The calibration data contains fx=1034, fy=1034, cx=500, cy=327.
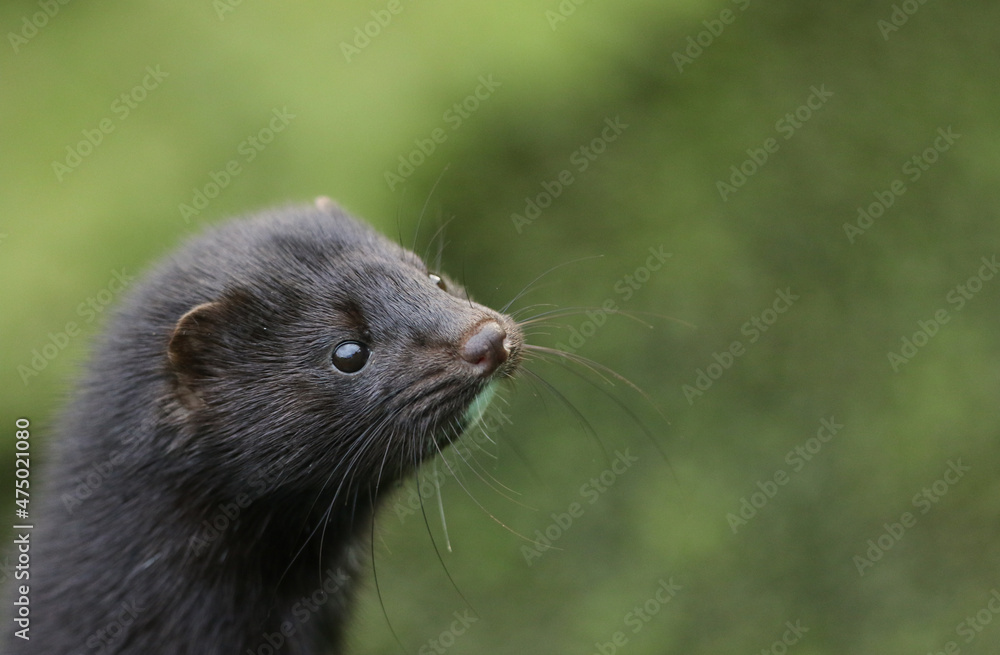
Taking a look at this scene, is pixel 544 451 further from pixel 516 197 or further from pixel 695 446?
pixel 516 197

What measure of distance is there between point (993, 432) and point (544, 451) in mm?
2941

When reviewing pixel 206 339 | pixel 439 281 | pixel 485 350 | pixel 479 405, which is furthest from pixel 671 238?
pixel 206 339

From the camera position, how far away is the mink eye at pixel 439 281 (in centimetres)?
386

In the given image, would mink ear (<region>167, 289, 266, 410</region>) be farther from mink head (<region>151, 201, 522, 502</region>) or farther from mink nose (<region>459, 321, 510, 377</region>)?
mink nose (<region>459, 321, 510, 377</region>)

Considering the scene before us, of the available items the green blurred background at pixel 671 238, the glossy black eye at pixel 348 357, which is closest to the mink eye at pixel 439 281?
the glossy black eye at pixel 348 357

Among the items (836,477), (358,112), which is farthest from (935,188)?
(358,112)

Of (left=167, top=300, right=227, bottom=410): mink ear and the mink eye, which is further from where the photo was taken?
the mink eye

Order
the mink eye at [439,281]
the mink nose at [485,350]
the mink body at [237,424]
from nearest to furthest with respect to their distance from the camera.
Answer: the mink nose at [485,350] → the mink body at [237,424] → the mink eye at [439,281]

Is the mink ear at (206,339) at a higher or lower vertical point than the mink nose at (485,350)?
lower

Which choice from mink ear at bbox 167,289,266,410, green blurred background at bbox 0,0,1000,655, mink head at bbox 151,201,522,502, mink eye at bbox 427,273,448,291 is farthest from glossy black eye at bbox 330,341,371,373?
green blurred background at bbox 0,0,1000,655

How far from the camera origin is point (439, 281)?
3914mm

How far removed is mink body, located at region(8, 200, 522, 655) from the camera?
11.4 ft

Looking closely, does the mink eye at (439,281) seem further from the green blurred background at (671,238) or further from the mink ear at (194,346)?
the green blurred background at (671,238)

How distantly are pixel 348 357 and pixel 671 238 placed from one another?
4.03 meters
